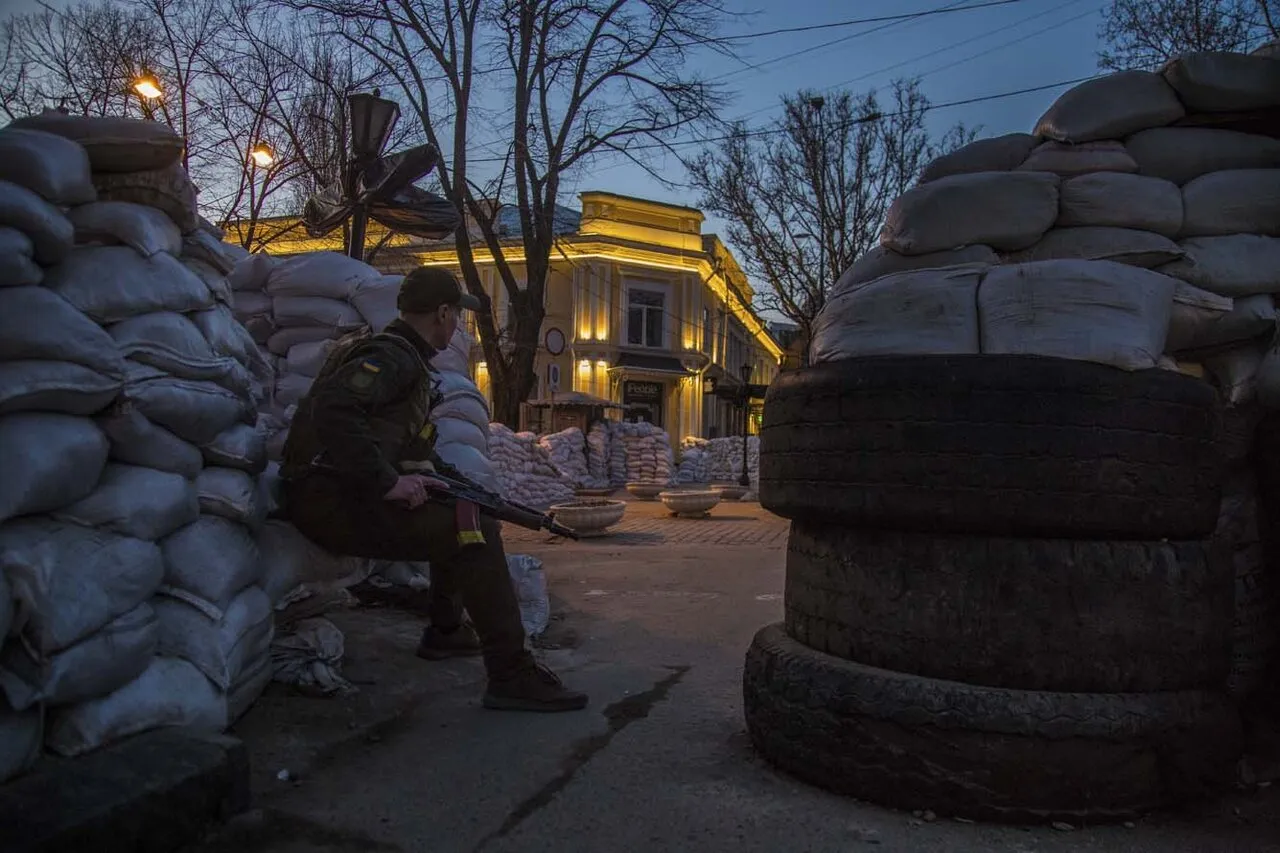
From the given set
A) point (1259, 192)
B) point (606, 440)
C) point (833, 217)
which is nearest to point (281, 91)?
point (606, 440)

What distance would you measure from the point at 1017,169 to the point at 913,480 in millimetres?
1055

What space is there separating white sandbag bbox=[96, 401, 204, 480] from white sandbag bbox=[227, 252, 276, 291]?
249 centimetres

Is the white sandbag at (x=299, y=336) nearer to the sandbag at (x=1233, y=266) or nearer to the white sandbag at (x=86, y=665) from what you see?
the white sandbag at (x=86, y=665)

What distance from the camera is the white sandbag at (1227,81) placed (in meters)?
2.30

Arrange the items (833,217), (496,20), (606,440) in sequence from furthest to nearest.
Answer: (606,440), (833,217), (496,20)

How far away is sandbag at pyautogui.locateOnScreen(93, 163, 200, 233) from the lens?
8.22 feet

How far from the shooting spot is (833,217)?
17.8 m

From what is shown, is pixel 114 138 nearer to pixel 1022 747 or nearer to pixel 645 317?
pixel 1022 747

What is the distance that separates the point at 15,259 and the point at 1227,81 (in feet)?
9.65

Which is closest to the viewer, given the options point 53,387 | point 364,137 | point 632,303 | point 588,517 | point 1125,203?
point 53,387

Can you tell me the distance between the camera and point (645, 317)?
2884 cm

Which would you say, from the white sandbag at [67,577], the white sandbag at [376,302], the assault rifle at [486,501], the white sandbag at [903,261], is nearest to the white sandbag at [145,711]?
the white sandbag at [67,577]

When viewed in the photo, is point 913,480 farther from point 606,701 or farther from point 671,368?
point 671,368

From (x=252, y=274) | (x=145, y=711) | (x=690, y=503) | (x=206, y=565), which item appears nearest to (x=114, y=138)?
(x=206, y=565)
